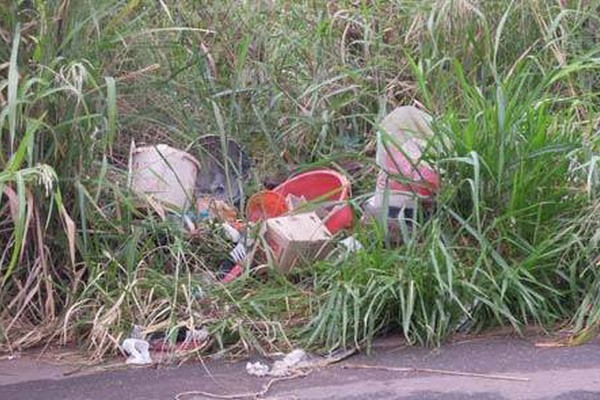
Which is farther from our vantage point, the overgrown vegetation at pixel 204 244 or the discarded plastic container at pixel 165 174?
the discarded plastic container at pixel 165 174

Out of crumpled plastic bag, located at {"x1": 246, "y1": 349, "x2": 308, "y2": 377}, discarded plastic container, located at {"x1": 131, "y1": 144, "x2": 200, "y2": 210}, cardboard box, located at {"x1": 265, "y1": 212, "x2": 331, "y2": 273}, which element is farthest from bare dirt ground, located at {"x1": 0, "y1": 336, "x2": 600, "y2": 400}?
discarded plastic container, located at {"x1": 131, "y1": 144, "x2": 200, "y2": 210}

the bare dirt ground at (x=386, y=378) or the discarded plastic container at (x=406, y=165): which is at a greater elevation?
the discarded plastic container at (x=406, y=165)

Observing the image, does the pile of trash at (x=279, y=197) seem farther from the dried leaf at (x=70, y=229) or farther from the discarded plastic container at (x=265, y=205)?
the dried leaf at (x=70, y=229)

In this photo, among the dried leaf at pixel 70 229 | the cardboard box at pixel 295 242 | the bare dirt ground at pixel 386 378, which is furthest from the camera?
the cardboard box at pixel 295 242

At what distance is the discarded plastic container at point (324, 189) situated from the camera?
5.73 meters

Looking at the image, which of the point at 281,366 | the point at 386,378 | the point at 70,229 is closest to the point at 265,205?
the point at 70,229

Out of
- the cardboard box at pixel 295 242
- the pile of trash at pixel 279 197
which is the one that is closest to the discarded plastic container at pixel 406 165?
the pile of trash at pixel 279 197

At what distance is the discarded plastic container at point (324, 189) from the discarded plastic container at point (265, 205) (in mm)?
96

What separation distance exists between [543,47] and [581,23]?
9.9 inches

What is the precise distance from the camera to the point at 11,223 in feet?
17.3

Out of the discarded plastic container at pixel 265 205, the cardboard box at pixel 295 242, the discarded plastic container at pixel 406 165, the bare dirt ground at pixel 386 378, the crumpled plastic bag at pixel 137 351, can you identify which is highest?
the discarded plastic container at pixel 406 165

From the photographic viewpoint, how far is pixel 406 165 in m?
5.50

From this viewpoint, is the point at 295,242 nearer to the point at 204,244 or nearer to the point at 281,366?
the point at 204,244

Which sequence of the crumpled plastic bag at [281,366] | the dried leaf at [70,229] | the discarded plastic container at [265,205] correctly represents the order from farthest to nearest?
the discarded plastic container at [265,205] < the dried leaf at [70,229] < the crumpled plastic bag at [281,366]
